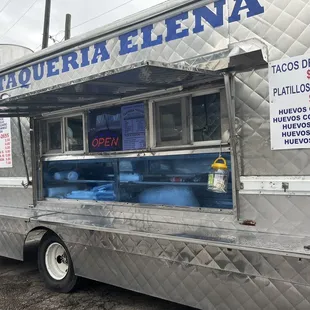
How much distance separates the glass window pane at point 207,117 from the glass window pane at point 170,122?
0.64 feet

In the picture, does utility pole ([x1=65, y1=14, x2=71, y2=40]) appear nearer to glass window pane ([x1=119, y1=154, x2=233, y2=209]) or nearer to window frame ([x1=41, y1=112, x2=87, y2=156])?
window frame ([x1=41, y1=112, x2=87, y2=156])

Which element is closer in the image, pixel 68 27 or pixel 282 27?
pixel 282 27

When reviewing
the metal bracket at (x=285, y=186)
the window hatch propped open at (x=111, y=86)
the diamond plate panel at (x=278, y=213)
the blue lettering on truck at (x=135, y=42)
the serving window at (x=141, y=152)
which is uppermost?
the blue lettering on truck at (x=135, y=42)

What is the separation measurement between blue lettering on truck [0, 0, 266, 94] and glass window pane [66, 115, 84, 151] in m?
0.66

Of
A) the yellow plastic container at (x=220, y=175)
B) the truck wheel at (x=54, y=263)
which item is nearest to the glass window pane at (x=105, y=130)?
the truck wheel at (x=54, y=263)

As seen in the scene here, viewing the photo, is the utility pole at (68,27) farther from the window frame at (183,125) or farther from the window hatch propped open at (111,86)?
the window frame at (183,125)

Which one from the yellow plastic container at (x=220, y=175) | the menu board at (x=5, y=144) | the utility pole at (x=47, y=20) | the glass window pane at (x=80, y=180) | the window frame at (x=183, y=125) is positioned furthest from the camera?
the utility pole at (x=47, y=20)

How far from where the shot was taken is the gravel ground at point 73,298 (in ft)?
14.9

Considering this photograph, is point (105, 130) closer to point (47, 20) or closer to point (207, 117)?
point (207, 117)

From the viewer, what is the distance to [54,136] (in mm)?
5902

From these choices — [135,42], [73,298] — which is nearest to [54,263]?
[73,298]

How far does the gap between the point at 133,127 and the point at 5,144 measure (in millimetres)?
2751

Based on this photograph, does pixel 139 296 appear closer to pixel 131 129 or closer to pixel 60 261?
pixel 60 261

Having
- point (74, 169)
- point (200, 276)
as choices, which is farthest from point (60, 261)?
point (200, 276)
